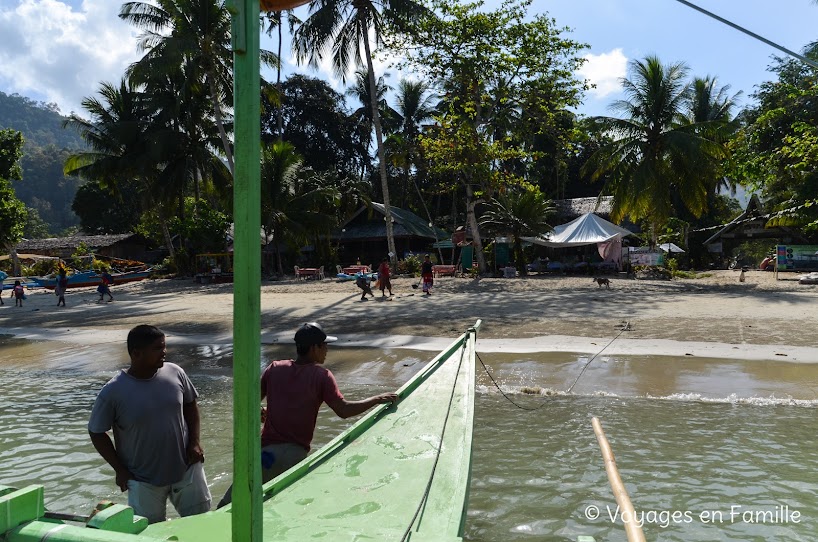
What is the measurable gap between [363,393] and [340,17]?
71.0ft

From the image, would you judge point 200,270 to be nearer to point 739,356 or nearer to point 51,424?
point 51,424

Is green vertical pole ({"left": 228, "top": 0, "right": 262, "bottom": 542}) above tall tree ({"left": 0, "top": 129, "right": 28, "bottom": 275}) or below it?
below

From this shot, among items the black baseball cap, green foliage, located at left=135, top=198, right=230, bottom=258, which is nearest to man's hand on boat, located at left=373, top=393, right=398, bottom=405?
the black baseball cap

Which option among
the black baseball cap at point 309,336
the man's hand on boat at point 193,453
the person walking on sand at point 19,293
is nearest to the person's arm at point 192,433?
the man's hand on boat at point 193,453

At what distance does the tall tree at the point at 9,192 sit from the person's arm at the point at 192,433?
29.8m

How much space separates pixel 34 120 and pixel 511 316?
173 metres

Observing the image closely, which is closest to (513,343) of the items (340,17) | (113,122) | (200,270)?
(340,17)

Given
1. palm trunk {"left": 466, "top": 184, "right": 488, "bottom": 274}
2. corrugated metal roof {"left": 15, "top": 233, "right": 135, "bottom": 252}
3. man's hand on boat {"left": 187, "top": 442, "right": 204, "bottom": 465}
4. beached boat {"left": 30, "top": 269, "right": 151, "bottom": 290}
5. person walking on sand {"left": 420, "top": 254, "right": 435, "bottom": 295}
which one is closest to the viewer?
man's hand on boat {"left": 187, "top": 442, "right": 204, "bottom": 465}

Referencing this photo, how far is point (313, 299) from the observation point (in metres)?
18.8

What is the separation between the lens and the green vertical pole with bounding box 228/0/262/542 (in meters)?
1.53

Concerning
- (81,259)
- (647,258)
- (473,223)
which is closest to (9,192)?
(81,259)

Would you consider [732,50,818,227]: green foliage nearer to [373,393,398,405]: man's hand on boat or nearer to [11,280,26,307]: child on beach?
[373,393,398,405]: man's hand on boat

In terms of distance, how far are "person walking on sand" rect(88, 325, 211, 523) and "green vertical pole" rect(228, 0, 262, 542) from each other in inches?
69.5

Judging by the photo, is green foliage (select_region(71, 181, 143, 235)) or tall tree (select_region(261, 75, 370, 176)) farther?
green foliage (select_region(71, 181, 143, 235))
